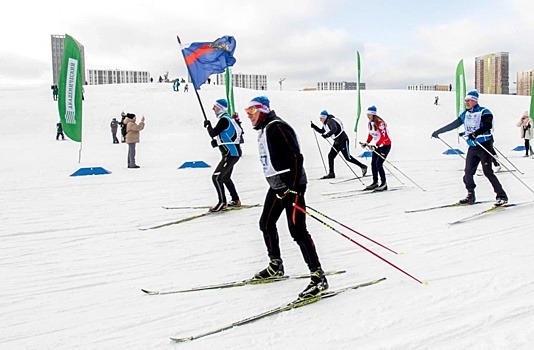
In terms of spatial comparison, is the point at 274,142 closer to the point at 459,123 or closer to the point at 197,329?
the point at 197,329

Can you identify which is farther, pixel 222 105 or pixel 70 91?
pixel 70 91

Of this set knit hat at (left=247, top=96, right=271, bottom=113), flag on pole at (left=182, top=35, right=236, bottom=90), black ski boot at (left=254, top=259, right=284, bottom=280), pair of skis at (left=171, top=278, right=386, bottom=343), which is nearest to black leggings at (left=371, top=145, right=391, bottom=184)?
flag on pole at (left=182, top=35, right=236, bottom=90)

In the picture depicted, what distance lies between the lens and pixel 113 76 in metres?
91.4

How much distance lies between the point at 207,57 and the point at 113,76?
89.1m

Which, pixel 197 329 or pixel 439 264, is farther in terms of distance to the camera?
pixel 439 264

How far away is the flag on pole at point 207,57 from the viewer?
783cm

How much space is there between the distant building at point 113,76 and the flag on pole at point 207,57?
87221 mm

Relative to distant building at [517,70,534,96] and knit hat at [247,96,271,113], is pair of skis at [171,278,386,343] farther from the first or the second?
distant building at [517,70,534,96]

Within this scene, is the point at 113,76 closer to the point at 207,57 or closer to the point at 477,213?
the point at 207,57

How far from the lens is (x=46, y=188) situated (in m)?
9.55

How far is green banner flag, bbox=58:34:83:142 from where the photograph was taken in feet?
39.1

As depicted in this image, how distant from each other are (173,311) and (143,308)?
0.79ft

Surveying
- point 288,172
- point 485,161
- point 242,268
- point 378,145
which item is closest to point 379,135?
point 378,145

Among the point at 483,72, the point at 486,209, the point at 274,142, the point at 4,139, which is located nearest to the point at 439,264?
the point at 274,142
